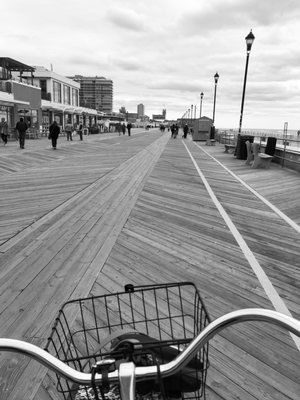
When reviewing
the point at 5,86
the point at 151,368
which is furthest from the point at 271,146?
the point at 5,86

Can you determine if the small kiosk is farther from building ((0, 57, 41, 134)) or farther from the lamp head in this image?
the lamp head

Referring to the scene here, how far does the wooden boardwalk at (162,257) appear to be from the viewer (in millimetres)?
2596

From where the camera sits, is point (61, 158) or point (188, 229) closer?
point (188, 229)

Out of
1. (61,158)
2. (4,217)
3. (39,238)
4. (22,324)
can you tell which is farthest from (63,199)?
(61,158)

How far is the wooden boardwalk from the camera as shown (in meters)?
2.60

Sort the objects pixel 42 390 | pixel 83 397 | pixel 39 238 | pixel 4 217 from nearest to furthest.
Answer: pixel 83 397
pixel 42 390
pixel 39 238
pixel 4 217

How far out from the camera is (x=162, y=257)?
4645mm

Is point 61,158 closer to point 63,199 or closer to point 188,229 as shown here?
point 63,199

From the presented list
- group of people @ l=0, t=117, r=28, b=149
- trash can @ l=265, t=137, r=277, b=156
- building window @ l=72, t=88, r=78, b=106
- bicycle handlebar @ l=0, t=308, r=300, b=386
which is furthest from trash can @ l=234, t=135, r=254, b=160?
building window @ l=72, t=88, r=78, b=106

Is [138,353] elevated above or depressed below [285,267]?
above

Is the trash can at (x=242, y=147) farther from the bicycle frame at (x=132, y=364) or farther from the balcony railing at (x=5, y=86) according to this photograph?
the balcony railing at (x=5, y=86)

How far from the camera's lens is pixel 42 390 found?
238 centimetres

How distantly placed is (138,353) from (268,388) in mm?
1503

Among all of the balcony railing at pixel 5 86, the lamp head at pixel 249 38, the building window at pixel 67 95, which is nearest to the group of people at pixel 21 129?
the balcony railing at pixel 5 86
